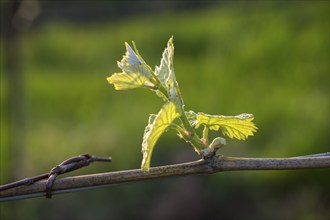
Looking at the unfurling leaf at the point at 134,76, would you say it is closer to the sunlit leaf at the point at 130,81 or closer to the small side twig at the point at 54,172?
the sunlit leaf at the point at 130,81

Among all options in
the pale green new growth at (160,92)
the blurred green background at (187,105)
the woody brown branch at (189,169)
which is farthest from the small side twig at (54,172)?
the blurred green background at (187,105)

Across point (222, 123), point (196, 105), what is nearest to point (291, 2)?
point (196, 105)

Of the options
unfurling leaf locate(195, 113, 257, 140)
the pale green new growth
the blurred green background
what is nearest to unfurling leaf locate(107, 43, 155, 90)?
the pale green new growth

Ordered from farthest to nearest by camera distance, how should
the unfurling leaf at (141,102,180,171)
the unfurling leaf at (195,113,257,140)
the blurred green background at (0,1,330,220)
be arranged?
the blurred green background at (0,1,330,220)
the unfurling leaf at (195,113,257,140)
the unfurling leaf at (141,102,180,171)

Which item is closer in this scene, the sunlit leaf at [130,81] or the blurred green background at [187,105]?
the sunlit leaf at [130,81]

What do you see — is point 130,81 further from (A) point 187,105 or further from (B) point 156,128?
(A) point 187,105

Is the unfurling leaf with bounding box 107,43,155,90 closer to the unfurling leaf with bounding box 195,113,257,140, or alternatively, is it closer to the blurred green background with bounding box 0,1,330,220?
the unfurling leaf with bounding box 195,113,257,140
